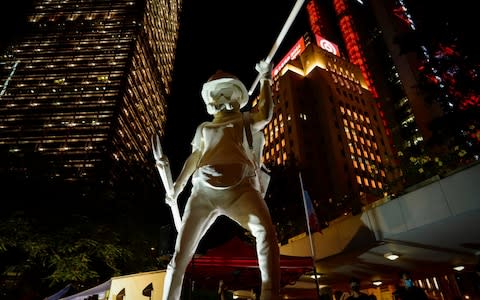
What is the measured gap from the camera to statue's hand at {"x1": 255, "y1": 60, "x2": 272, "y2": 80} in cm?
368

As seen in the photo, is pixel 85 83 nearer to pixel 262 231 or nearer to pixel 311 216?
pixel 311 216

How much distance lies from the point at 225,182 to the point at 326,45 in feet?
276

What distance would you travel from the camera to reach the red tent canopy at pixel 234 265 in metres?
7.67

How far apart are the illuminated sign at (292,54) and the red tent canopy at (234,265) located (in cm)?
7203

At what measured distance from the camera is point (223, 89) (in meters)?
3.89

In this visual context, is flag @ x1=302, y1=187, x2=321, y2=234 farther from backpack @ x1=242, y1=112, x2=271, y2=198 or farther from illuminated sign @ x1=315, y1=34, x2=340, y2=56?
illuminated sign @ x1=315, y1=34, x2=340, y2=56

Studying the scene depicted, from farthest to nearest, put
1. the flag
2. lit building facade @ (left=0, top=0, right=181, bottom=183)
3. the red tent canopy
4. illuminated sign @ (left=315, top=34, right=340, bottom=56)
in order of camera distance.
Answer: illuminated sign @ (left=315, top=34, right=340, bottom=56) → lit building facade @ (left=0, top=0, right=181, bottom=183) → the flag → the red tent canopy

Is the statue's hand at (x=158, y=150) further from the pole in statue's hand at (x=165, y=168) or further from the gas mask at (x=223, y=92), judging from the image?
the gas mask at (x=223, y=92)

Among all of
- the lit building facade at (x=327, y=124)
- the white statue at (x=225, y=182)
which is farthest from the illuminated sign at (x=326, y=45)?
the white statue at (x=225, y=182)

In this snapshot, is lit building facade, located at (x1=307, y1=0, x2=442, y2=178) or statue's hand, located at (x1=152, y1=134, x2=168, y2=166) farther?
lit building facade, located at (x1=307, y1=0, x2=442, y2=178)

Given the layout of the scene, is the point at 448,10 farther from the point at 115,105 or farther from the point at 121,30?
the point at 121,30

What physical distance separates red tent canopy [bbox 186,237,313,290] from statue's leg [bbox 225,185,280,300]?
439cm

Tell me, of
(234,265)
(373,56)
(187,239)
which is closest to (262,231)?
(187,239)

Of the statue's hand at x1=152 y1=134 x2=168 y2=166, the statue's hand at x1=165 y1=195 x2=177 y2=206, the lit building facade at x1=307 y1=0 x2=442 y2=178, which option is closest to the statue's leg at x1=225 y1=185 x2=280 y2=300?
the statue's hand at x1=165 y1=195 x2=177 y2=206
